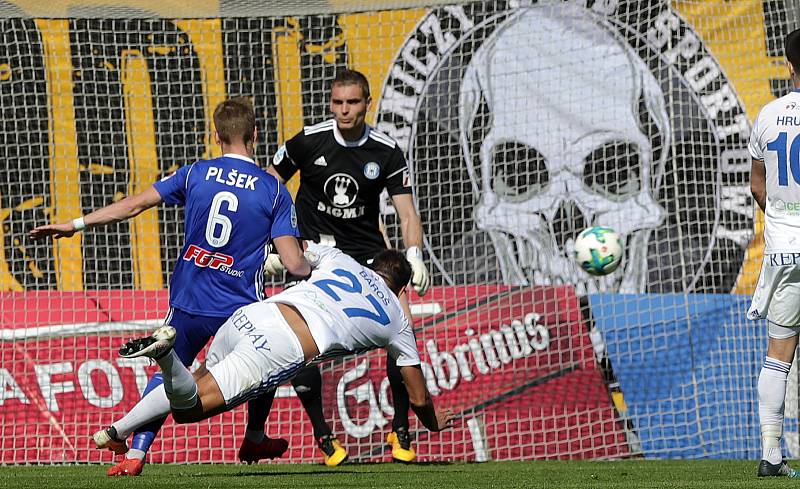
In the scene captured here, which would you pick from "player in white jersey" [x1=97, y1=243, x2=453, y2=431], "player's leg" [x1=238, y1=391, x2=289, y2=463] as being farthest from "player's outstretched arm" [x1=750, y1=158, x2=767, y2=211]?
"player's leg" [x1=238, y1=391, x2=289, y2=463]

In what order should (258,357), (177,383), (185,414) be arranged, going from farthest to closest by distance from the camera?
(258,357) < (185,414) < (177,383)

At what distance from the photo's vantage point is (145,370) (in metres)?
7.72

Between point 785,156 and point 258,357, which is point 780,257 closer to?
point 785,156

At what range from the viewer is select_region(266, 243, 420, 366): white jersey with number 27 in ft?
15.5

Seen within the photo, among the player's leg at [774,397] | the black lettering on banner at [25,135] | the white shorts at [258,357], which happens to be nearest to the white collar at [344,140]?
the white shorts at [258,357]

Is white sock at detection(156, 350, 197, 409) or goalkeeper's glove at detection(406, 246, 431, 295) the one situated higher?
goalkeeper's glove at detection(406, 246, 431, 295)

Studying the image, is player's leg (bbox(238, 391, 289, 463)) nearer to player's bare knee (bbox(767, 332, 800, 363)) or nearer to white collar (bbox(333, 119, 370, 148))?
white collar (bbox(333, 119, 370, 148))

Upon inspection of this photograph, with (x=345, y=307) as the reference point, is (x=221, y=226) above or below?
above

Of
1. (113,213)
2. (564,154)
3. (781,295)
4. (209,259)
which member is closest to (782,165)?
(781,295)

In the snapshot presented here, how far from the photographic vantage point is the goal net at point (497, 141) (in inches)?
316

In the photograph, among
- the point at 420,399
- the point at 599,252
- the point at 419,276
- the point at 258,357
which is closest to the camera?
the point at 258,357

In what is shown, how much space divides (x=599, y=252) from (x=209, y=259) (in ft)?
8.24

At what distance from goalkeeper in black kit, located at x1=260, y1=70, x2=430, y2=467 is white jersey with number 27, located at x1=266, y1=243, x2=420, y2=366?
1482 millimetres

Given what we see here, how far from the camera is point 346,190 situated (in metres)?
6.62
